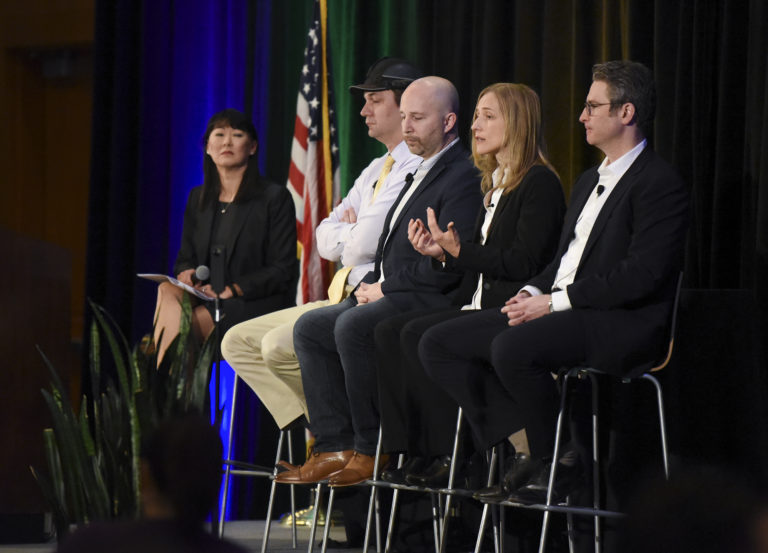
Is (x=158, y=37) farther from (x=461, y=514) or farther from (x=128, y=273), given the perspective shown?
(x=461, y=514)

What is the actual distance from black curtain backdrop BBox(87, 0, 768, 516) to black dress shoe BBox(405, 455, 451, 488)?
0.70 m

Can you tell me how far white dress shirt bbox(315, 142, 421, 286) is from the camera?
13.4 ft

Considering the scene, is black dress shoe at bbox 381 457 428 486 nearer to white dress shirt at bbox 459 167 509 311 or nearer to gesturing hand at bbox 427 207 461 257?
white dress shirt at bbox 459 167 509 311

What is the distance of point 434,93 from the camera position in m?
3.97

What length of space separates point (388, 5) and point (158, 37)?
4.37 ft

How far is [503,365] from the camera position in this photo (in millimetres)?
3029

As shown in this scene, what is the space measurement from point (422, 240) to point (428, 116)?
66 centimetres

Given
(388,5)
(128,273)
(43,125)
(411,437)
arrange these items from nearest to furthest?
1. (411,437)
2. (388,5)
3. (128,273)
4. (43,125)

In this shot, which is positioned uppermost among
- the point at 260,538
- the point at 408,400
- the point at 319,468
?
the point at 408,400

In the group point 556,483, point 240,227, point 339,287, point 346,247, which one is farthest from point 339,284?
point 556,483

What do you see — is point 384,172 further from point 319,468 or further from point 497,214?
point 319,468

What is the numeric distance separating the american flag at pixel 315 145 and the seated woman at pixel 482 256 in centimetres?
171

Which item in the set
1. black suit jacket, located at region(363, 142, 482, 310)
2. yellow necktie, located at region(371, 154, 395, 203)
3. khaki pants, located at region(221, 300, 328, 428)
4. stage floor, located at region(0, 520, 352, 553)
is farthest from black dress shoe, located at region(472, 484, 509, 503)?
yellow necktie, located at region(371, 154, 395, 203)

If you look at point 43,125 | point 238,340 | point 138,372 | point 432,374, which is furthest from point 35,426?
point 43,125
